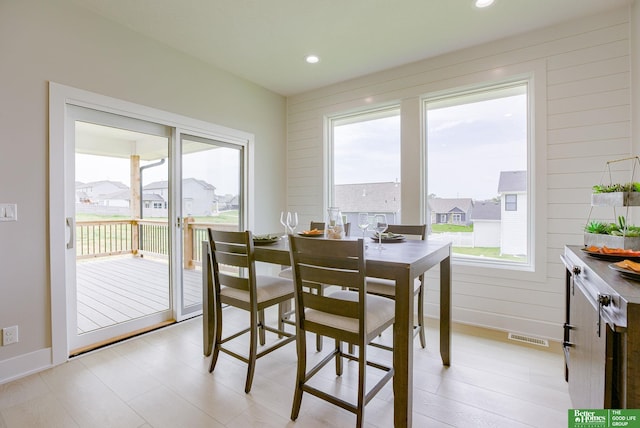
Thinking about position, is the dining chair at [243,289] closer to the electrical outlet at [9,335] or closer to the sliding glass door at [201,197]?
the sliding glass door at [201,197]

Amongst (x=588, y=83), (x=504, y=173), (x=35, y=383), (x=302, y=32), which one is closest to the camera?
(x=35, y=383)

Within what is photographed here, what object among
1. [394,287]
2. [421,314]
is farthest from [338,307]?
[421,314]

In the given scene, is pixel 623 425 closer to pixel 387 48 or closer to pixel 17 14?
pixel 387 48

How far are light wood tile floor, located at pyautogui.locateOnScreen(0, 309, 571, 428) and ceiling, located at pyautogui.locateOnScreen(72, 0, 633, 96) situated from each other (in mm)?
2858

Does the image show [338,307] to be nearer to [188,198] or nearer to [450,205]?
[450,205]

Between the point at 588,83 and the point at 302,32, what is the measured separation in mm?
2564

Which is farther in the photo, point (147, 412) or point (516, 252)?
point (516, 252)

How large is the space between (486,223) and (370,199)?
1.36 meters

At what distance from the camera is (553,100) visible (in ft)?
8.78

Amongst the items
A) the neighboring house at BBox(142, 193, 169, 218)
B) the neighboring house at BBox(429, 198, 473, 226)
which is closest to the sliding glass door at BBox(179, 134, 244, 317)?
the neighboring house at BBox(142, 193, 169, 218)

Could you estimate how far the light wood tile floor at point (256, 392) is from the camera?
169cm

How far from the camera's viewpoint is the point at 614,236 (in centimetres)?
158

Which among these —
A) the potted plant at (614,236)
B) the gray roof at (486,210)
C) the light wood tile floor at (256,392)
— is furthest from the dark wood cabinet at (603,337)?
the gray roof at (486,210)

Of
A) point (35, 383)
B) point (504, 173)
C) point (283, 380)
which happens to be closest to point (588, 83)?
point (504, 173)
